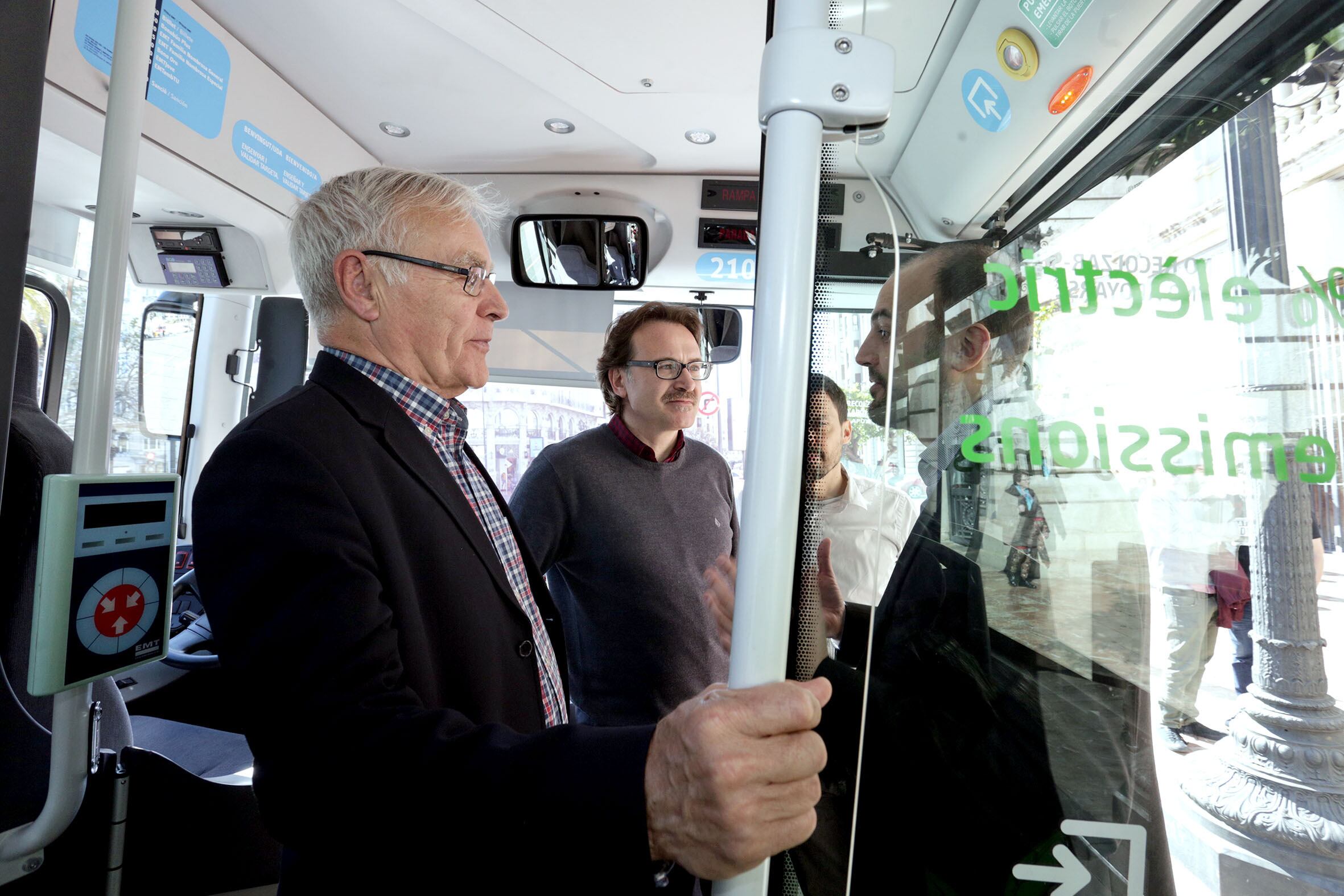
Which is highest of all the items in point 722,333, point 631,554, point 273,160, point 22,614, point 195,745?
point 273,160

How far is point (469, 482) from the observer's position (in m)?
1.21

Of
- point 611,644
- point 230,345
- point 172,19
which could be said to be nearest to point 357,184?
point 611,644

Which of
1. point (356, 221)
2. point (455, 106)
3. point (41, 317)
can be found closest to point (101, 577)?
point (356, 221)

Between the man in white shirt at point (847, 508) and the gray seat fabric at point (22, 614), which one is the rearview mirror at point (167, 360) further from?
the man in white shirt at point (847, 508)

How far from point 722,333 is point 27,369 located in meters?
2.52

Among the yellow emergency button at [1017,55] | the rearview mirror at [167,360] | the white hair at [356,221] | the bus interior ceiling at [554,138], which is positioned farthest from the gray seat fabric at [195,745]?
the yellow emergency button at [1017,55]

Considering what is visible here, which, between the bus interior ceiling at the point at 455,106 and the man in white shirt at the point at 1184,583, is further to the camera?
the bus interior ceiling at the point at 455,106

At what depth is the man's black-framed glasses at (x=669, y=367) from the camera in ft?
6.51

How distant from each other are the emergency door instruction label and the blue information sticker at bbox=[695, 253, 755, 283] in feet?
9.23

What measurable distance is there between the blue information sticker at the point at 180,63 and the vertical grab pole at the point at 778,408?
223 centimetres

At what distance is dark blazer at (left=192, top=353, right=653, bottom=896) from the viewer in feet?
2.22

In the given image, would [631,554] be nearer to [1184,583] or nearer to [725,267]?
[1184,583]

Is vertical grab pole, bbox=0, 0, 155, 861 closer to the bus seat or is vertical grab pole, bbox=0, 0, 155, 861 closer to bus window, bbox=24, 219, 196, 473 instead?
the bus seat

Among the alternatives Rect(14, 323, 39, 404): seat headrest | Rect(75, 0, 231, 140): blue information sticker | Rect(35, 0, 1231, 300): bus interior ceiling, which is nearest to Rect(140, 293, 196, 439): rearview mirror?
Rect(35, 0, 1231, 300): bus interior ceiling
